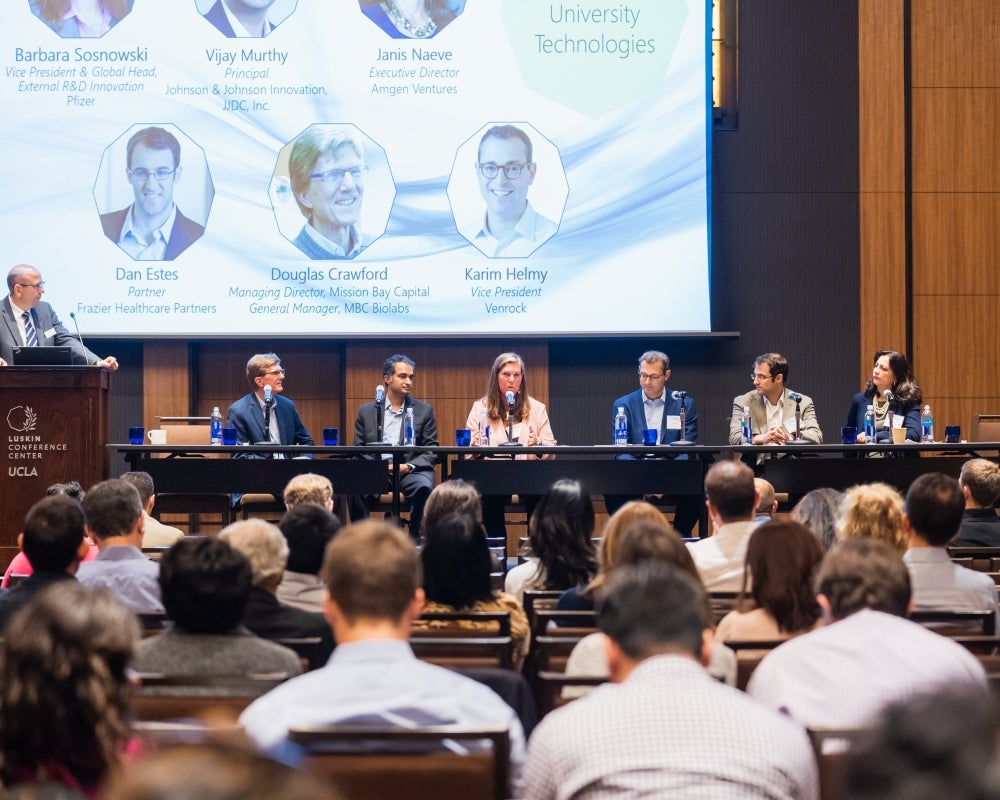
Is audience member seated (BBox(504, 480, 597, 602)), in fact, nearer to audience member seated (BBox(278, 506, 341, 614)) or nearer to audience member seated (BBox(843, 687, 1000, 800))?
audience member seated (BBox(278, 506, 341, 614))

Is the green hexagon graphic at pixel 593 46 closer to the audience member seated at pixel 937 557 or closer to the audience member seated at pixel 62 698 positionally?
the audience member seated at pixel 937 557

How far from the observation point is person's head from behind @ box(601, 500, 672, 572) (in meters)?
2.87

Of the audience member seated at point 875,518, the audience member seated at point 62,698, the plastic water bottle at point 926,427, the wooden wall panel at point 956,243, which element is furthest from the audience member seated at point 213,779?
the wooden wall panel at point 956,243

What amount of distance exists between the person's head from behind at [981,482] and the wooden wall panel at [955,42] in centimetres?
449

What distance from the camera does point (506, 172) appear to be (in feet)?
25.0

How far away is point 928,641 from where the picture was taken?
1.92 meters

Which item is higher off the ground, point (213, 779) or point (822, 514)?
point (213, 779)

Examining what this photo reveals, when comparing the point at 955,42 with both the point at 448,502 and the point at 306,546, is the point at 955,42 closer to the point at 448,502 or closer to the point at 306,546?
the point at 448,502

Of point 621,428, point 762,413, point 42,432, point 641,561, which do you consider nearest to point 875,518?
point 641,561

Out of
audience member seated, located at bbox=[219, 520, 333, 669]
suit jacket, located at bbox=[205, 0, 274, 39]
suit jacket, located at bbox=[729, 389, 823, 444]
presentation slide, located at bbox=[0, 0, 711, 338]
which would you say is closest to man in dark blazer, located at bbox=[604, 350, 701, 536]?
suit jacket, located at bbox=[729, 389, 823, 444]

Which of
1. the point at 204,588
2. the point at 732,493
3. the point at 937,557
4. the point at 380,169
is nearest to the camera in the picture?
the point at 204,588

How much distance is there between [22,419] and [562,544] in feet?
9.94

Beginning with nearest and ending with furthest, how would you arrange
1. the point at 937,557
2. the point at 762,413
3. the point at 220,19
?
1. the point at 937,557
2. the point at 762,413
3. the point at 220,19

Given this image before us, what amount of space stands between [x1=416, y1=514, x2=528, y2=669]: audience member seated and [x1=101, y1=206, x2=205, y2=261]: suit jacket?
522 centimetres
